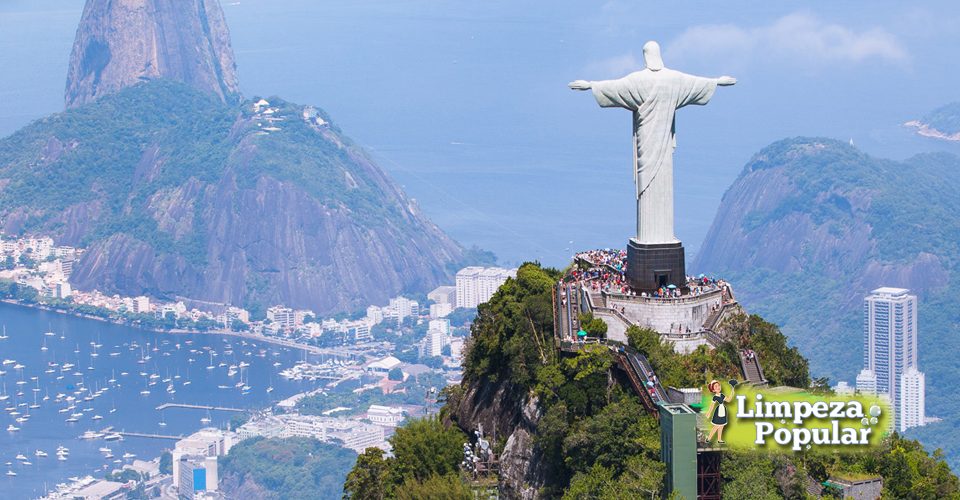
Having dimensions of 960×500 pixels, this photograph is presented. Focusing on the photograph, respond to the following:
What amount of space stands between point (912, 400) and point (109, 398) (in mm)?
75842

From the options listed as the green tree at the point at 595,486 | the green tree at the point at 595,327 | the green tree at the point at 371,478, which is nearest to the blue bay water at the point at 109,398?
the green tree at the point at 371,478

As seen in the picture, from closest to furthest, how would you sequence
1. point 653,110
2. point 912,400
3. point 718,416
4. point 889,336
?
1. point 718,416
2. point 653,110
3. point 912,400
4. point 889,336

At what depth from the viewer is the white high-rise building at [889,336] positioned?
515 ft

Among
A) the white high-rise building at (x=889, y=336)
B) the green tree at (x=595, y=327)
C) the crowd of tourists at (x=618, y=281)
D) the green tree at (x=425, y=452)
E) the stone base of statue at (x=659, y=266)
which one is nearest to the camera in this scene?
the green tree at (x=595, y=327)

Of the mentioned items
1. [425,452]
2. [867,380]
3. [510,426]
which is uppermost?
[867,380]

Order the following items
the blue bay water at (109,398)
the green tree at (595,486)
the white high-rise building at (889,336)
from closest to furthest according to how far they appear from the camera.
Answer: the green tree at (595,486), the blue bay water at (109,398), the white high-rise building at (889,336)

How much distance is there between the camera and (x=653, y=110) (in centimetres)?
4822

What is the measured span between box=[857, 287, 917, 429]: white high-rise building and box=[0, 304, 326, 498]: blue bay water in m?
57.2

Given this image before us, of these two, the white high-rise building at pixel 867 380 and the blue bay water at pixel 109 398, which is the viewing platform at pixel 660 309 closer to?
the white high-rise building at pixel 867 380

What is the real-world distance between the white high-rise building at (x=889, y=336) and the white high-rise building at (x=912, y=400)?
3.75 metres

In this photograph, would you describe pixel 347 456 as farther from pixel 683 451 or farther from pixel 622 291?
pixel 683 451

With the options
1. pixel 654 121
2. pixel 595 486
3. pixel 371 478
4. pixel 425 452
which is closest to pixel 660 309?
pixel 654 121

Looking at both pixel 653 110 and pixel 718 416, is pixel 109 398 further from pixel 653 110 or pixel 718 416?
pixel 718 416

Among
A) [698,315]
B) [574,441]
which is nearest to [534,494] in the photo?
[574,441]
